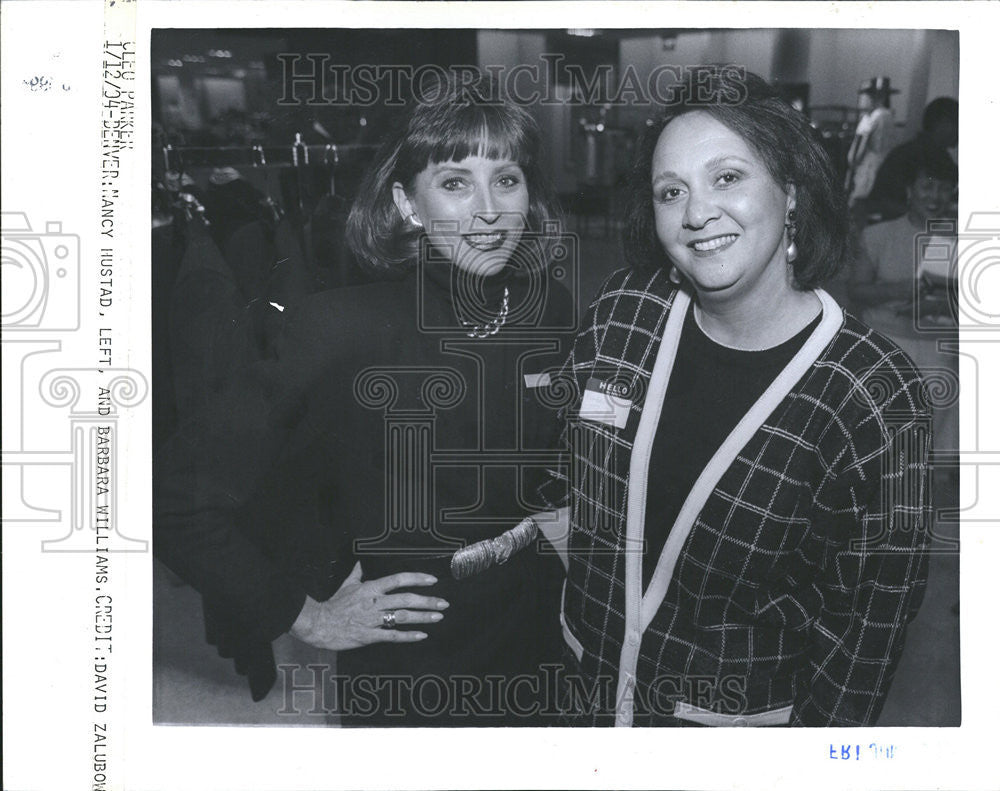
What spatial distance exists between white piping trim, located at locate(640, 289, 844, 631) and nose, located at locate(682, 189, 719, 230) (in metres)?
0.16

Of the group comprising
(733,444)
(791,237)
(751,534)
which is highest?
→ (791,237)

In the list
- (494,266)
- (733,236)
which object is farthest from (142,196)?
(733,236)

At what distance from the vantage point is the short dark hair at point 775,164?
112cm

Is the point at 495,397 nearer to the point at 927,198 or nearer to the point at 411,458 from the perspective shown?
the point at 411,458

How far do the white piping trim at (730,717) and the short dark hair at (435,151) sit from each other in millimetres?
606

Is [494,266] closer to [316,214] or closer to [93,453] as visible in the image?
[316,214]

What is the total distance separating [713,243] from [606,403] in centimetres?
22

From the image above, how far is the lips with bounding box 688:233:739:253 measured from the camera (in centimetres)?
111

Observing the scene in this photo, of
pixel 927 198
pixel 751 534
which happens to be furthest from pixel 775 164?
pixel 751 534

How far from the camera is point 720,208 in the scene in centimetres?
111

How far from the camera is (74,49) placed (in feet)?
3.88

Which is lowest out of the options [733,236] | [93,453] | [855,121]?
[93,453]

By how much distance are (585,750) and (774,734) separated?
0.23 metres

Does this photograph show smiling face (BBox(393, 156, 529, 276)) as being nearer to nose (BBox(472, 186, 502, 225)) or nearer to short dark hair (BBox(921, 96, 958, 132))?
nose (BBox(472, 186, 502, 225))
